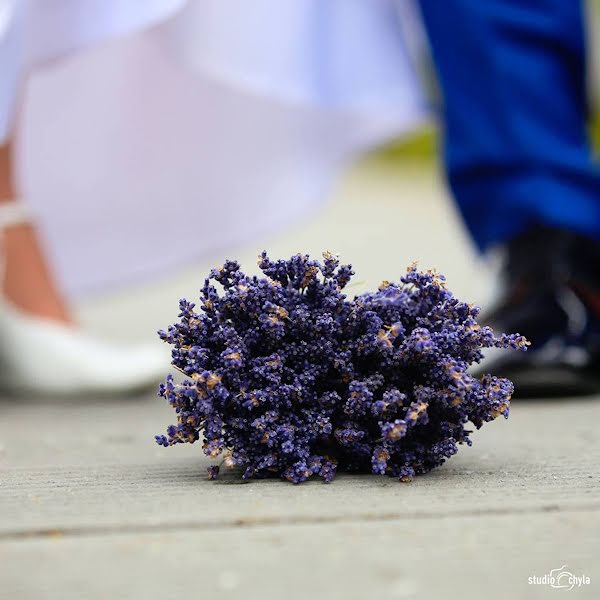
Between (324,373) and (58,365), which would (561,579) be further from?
(58,365)

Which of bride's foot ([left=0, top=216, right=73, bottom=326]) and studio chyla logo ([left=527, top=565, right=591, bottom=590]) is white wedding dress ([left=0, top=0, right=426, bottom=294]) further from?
studio chyla logo ([left=527, top=565, right=591, bottom=590])

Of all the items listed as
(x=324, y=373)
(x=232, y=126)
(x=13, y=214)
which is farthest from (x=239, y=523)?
(x=232, y=126)

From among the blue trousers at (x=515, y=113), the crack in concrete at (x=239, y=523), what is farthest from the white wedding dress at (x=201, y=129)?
the crack in concrete at (x=239, y=523)

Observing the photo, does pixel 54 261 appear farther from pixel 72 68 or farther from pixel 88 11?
pixel 88 11

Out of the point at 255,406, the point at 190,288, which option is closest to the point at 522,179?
the point at 255,406

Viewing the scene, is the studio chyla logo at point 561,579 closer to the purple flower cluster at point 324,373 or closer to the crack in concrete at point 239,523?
the crack in concrete at point 239,523

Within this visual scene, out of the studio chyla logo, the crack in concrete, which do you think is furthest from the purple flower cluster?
the studio chyla logo
